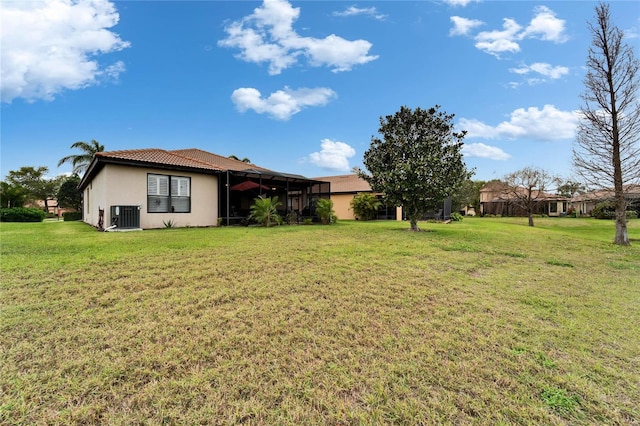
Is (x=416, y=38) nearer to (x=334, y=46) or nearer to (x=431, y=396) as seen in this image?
(x=334, y=46)

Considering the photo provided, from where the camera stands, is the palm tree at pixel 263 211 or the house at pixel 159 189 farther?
the palm tree at pixel 263 211

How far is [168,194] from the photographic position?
12.7 m

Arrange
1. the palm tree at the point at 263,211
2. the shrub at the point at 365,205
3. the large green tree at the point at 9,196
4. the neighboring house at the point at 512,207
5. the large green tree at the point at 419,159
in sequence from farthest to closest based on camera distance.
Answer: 1. the neighboring house at the point at 512,207
2. the large green tree at the point at 9,196
3. the shrub at the point at 365,205
4. the palm tree at the point at 263,211
5. the large green tree at the point at 419,159

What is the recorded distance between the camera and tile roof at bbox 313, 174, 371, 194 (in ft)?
77.8

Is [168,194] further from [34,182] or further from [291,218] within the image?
[34,182]

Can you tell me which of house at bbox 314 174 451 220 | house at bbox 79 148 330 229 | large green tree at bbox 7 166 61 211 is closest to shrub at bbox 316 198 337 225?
house at bbox 79 148 330 229

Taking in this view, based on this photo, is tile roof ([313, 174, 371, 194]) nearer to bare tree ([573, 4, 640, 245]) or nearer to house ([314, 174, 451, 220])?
house ([314, 174, 451, 220])

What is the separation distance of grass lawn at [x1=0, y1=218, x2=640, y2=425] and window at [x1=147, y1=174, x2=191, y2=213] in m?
7.19

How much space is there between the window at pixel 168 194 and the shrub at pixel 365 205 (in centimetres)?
1230

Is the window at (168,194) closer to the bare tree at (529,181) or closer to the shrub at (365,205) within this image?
the shrub at (365,205)

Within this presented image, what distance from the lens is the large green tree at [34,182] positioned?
123ft

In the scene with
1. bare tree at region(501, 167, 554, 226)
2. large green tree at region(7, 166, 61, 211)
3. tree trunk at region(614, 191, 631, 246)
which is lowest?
tree trunk at region(614, 191, 631, 246)

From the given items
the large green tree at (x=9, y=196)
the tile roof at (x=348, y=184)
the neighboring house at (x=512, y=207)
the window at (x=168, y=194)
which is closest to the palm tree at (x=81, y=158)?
the large green tree at (x=9, y=196)

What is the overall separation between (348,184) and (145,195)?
55.5 feet
